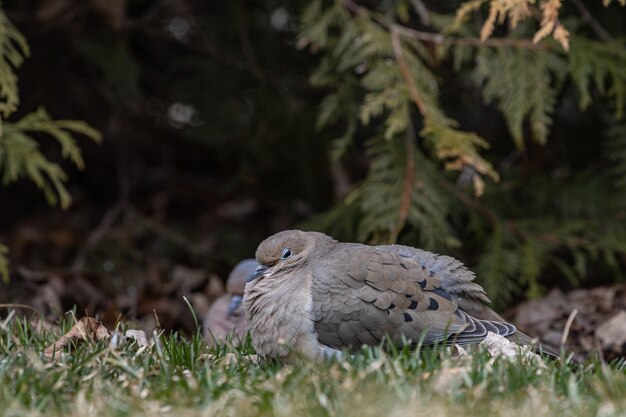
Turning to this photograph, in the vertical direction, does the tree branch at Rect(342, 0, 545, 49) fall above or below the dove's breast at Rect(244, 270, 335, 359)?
above

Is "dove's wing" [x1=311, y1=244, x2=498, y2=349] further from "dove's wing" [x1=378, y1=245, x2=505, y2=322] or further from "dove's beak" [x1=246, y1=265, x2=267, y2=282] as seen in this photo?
"dove's beak" [x1=246, y1=265, x2=267, y2=282]

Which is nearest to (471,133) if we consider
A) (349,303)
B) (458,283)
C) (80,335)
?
(458,283)

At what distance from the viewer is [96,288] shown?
23.9ft

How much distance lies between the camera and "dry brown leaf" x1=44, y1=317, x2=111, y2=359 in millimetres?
4227

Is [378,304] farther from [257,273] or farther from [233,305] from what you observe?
[233,305]

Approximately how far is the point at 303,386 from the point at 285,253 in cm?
134

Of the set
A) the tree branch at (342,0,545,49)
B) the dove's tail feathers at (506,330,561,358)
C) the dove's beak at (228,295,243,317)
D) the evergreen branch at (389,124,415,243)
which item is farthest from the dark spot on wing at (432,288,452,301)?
the tree branch at (342,0,545,49)

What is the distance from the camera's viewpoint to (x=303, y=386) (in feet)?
11.2

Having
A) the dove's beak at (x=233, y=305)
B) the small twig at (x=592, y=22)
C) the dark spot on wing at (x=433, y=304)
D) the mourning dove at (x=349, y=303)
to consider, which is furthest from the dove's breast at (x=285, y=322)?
the small twig at (x=592, y=22)

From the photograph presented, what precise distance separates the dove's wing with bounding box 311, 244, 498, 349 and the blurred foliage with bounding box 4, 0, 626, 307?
1369 mm

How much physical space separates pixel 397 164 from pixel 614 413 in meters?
3.22

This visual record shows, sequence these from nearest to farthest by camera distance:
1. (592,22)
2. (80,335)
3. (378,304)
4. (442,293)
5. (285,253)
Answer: (378,304) → (80,335) → (442,293) → (285,253) → (592,22)

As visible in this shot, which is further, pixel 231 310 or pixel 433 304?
pixel 231 310

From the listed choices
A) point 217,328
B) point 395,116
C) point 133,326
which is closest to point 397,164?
point 395,116
